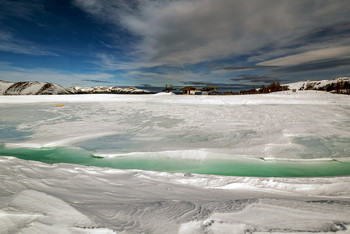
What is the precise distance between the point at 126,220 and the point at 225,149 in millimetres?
1924

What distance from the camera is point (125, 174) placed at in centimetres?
181

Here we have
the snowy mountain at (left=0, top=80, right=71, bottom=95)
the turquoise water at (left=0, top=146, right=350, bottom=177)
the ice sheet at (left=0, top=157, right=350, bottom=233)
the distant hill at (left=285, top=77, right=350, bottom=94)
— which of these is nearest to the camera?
the ice sheet at (left=0, top=157, right=350, bottom=233)

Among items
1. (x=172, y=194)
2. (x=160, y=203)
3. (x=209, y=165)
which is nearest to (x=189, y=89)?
(x=209, y=165)

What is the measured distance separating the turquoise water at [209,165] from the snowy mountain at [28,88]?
13.5m

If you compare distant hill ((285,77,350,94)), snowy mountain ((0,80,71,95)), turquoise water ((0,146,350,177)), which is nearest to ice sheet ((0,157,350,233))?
turquoise water ((0,146,350,177))

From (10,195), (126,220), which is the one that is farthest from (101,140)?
(126,220)

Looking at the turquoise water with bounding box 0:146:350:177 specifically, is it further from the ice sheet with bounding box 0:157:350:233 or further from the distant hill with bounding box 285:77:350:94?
the distant hill with bounding box 285:77:350:94

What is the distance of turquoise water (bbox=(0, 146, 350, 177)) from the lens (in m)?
1.99

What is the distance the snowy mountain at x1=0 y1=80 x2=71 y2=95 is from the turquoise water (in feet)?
44.3

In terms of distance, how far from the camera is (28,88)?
42.3ft

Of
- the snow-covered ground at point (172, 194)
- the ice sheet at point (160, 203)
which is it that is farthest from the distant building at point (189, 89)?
the ice sheet at point (160, 203)

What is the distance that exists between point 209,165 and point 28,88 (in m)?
15.8

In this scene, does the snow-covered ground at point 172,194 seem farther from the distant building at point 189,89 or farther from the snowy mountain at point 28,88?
the distant building at point 189,89

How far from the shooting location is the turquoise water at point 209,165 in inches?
78.5
